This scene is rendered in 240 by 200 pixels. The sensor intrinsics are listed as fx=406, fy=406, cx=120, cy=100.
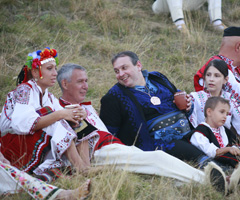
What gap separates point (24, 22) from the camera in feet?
25.3

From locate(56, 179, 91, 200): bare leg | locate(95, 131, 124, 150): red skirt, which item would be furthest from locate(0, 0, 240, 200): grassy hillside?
locate(56, 179, 91, 200): bare leg

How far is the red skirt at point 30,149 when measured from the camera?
153 inches

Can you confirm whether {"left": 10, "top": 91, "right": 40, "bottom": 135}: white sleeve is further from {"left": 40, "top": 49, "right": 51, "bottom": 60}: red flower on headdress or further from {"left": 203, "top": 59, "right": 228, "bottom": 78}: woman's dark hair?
{"left": 203, "top": 59, "right": 228, "bottom": 78}: woman's dark hair

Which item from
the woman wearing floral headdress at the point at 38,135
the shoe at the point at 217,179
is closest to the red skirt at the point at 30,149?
the woman wearing floral headdress at the point at 38,135

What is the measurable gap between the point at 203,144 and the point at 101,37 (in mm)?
4378

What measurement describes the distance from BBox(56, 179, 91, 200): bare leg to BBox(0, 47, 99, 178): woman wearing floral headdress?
1.61 feet

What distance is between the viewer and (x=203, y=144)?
Answer: 4434mm

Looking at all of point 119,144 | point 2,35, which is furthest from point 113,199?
point 2,35

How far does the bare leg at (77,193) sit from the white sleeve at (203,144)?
5.23 feet

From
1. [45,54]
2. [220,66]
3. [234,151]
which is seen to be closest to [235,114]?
[220,66]

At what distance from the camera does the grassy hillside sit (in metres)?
6.88

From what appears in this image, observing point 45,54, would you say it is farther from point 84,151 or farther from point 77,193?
point 77,193

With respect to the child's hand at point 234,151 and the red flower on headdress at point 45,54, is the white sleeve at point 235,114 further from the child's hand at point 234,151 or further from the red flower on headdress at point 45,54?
the red flower on headdress at point 45,54

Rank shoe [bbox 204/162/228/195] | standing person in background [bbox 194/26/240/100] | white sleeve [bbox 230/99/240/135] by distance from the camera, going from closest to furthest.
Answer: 1. shoe [bbox 204/162/228/195]
2. white sleeve [bbox 230/99/240/135]
3. standing person in background [bbox 194/26/240/100]
